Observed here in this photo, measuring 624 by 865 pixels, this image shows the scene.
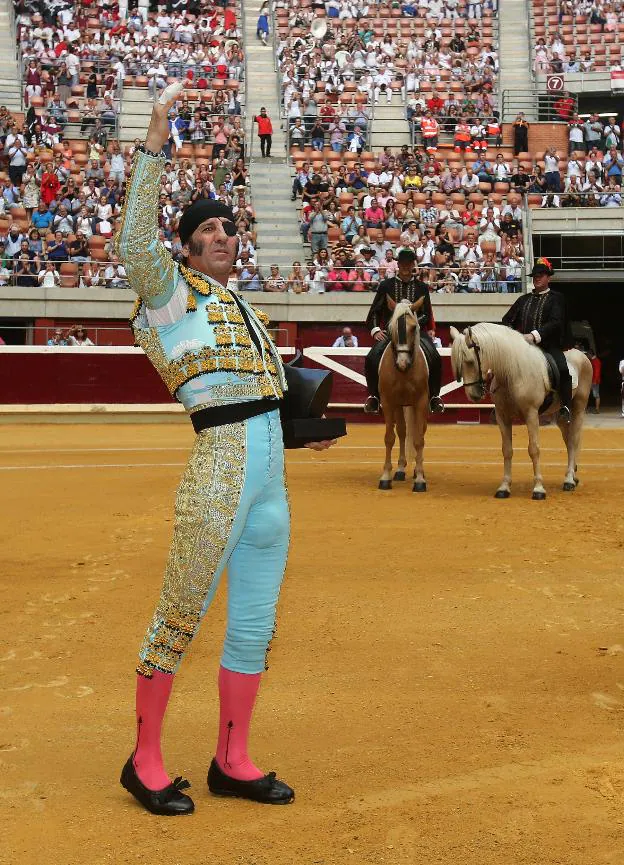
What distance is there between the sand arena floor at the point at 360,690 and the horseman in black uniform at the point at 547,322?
1.16 meters

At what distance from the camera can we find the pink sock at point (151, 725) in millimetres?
3463

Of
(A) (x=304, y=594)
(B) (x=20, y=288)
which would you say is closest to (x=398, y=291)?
(A) (x=304, y=594)

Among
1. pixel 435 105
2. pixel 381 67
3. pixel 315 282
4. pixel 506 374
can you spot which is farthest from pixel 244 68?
pixel 506 374

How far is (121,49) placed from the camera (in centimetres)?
2786

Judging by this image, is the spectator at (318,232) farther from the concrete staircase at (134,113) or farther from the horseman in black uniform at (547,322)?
the horseman in black uniform at (547,322)

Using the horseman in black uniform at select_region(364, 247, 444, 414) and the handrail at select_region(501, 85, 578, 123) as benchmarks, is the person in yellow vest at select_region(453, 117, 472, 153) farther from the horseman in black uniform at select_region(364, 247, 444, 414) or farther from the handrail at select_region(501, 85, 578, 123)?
the horseman in black uniform at select_region(364, 247, 444, 414)

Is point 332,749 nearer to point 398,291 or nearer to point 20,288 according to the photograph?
point 398,291

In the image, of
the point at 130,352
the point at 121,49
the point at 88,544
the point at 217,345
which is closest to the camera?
the point at 217,345

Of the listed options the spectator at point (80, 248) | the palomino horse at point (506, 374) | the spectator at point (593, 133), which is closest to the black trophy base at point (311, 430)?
the palomino horse at point (506, 374)

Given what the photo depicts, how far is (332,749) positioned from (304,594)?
2.56m

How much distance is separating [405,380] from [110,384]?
9.30 m

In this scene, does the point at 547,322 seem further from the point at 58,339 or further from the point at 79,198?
the point at 79,198

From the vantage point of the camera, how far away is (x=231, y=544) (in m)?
3.48

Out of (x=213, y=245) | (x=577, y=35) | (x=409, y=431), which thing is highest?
(x=577, y=35)
